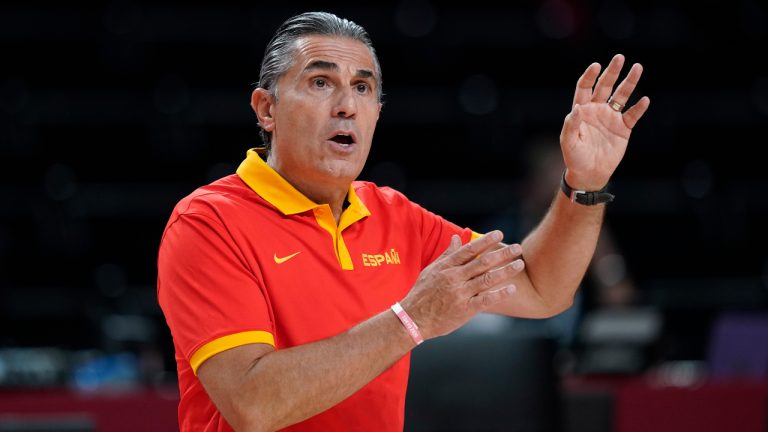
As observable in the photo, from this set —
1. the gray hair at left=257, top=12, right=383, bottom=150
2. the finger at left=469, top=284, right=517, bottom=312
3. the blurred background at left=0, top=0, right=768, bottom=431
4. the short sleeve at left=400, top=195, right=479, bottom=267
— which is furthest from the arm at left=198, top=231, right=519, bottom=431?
the blurred background at left=0, top=0, right=768, bottom=431

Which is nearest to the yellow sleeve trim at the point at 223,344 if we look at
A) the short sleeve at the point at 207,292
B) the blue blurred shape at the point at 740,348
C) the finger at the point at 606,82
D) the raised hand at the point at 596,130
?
the short sleeve at the point at 207,292

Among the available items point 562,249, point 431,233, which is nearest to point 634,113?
point 562,249

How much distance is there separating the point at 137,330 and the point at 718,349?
10.4 ft

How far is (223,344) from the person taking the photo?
2756mm

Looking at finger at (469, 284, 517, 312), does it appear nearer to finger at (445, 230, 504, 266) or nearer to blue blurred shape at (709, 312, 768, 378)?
finger at (445, 230, 504, 266)

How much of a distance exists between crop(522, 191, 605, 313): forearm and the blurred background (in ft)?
14.5

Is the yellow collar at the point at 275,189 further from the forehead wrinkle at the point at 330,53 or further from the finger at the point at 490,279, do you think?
the finger at the point at 490,279

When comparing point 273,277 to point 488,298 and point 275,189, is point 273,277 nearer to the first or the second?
point 275,189

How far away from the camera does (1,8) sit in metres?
9.60

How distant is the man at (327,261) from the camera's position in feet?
8.92

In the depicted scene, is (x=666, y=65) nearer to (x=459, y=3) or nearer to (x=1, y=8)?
(x=459, y=3)

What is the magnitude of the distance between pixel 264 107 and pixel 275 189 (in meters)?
0.29

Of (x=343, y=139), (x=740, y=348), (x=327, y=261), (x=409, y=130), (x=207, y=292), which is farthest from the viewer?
(x=409, y=130)

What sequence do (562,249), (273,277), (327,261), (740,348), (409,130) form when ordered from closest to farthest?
(273,277) → (327,261) → (562,249) → (740,348) → (409,130)
